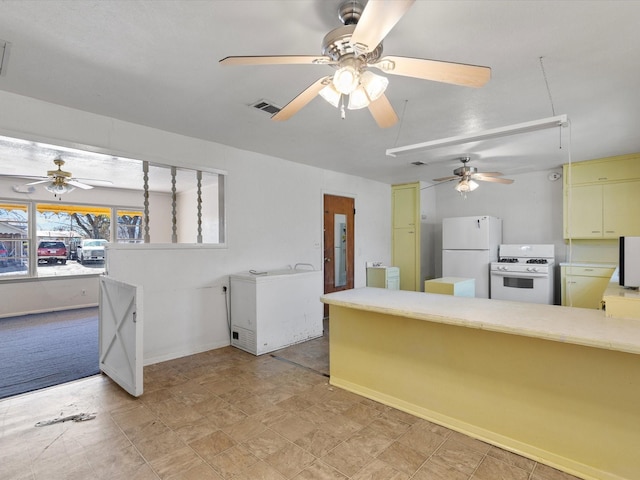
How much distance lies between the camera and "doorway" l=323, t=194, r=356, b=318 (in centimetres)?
552

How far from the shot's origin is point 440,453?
6.62ft

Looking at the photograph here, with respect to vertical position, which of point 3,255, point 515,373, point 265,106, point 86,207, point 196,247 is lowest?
point 515,373

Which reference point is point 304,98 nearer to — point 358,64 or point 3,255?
point 358,64

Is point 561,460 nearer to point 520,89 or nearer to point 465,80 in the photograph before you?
point 465,80

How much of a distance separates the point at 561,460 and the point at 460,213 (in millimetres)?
5235

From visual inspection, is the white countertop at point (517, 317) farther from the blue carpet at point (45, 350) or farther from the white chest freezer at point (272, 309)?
the blue carpet at point (45, 350)

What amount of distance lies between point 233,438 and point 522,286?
468cm

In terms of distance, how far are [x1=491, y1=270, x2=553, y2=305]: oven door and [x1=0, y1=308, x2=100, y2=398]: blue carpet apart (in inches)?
217

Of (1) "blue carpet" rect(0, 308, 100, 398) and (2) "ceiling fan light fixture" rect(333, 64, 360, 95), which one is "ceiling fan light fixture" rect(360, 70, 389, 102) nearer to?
(2) "ceiling fan light fixture" rect(333, 64, 360, 95)

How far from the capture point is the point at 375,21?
4.04 feet

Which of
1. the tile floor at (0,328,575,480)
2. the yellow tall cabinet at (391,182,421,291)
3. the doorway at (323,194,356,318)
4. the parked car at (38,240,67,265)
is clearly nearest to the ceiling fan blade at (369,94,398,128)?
the tile floor at (0,328,575,480)

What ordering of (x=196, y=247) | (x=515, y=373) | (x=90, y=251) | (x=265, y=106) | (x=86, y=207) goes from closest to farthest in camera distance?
(x=515, y=373), (x=265, y=106), (x=196, y=247), (x=86, y=207), (x=90, y=251)

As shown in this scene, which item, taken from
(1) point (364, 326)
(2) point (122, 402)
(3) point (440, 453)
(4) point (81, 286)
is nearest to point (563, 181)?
(1) point (364, 326)

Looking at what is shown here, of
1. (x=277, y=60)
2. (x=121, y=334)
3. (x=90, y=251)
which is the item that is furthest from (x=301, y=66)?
(x=90, y=251)
